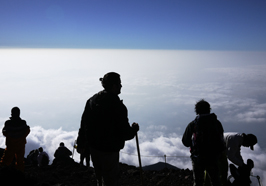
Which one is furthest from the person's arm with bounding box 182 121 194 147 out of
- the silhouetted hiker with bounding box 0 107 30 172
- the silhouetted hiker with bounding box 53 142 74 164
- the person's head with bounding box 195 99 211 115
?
the silhouetted hiker with bounding box 53 142 74 164

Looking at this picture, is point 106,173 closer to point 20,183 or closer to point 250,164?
point 20,183

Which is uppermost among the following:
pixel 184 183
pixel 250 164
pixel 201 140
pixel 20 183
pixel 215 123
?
pixel 215 123

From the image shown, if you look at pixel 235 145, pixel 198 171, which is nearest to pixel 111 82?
pixel 198 171

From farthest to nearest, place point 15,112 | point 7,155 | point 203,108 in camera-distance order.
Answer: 1. point 7,155
2. point 15,112
3. point 203,108

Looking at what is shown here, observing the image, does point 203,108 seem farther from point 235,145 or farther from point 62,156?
point 62,156

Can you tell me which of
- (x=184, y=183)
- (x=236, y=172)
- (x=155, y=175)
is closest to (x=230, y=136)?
(x=236, y=172)

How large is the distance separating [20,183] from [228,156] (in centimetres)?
398

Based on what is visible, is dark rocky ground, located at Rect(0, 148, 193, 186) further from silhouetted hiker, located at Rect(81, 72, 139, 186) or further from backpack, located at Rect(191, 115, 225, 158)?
silhouetted hiker, located at Rect(81, 72, 139, 186)

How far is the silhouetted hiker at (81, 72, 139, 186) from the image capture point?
8.81 feet

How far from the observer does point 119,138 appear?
2.72 m

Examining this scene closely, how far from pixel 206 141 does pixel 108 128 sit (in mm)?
1551

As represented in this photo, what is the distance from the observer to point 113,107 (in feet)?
8.80

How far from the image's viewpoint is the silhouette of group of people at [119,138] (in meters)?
2.71

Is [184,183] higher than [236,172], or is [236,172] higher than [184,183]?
[236,172]
